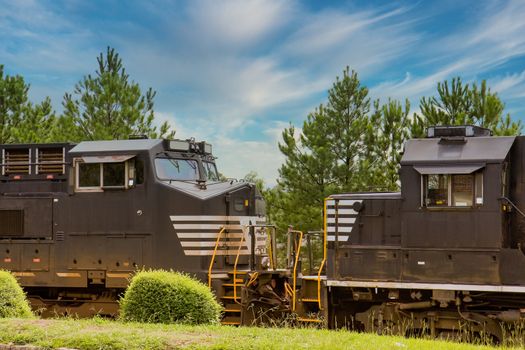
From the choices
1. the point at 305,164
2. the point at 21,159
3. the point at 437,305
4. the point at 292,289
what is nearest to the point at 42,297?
the point at 21,159

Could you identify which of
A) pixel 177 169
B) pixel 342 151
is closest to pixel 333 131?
pixel 342 151

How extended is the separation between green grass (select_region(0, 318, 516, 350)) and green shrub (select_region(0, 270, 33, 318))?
150cm

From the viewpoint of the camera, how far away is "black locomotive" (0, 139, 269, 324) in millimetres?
14977

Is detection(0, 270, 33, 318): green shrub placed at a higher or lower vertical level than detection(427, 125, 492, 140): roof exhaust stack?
lower

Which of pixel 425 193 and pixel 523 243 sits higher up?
pixel 425 193

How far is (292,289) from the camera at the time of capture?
46.6 feet

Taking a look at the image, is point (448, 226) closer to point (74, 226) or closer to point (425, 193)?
point (425, 193)

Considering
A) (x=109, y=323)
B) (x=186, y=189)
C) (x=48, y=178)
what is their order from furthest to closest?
(x=48, y=178)
(x=186, y=189)
(x=109, y=323)

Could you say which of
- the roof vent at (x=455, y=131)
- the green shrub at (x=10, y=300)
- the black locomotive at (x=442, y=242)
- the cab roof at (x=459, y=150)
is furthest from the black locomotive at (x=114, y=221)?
the roof vent at (x=455, y=131)

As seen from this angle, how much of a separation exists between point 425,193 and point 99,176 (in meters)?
7.30

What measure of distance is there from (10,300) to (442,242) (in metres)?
7.87

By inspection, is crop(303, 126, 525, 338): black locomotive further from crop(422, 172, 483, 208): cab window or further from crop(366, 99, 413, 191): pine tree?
crop(366, 99, 413, 191): pine tree

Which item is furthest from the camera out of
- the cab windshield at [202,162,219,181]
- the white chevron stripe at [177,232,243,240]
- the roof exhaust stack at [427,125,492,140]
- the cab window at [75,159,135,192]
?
the cab windshield at [202,162,219,181]

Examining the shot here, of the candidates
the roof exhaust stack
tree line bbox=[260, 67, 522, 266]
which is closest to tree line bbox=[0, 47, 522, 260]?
tree line bbox=[260, 67, 522, 266]
